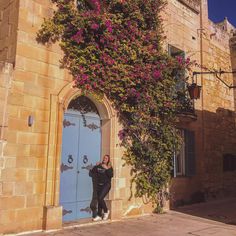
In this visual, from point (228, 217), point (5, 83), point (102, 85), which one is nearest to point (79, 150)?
point (102, 85)

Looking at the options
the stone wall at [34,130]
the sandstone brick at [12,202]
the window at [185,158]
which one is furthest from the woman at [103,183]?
the window at [185,158]

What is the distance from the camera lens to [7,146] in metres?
6.00

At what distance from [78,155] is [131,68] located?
2.56 meters

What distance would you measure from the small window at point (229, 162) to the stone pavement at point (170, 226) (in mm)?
3507

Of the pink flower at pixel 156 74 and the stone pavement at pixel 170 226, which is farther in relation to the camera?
the pink flower at pixel 156 74

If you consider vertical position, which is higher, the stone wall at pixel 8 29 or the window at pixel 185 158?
the stone wall at pixel 8 29

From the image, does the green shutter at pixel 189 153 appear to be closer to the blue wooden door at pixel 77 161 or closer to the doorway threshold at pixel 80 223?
the blue wooden door at pixel 77 161

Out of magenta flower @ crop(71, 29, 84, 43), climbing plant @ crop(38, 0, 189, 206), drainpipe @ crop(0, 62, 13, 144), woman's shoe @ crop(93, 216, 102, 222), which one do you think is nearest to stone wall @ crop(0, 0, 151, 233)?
drainpipe @ crop(0, 62, 13, 144)

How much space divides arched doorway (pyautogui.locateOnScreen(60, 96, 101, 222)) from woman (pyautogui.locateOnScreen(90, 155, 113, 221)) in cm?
26

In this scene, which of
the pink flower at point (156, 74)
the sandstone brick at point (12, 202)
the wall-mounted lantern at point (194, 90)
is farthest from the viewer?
the wall-mounted lantern at point (194, 90)

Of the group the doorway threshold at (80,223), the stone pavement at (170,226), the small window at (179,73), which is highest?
the small window at (179,73)

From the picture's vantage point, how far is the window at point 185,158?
412 inches

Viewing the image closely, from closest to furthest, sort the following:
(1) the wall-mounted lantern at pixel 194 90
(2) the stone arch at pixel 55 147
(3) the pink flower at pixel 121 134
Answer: (2) the stone arch at pixel 55 147 → (3) the pink flower at pixel 121 134 → (1) the wall-mounted lantern at pixel 194 90

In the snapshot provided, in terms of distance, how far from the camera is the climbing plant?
7.31m
